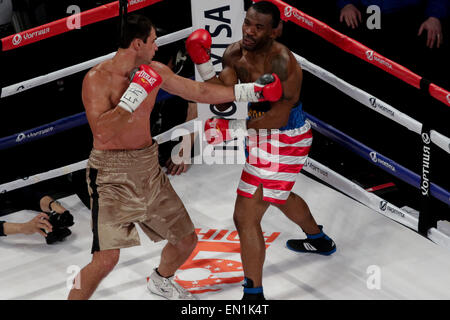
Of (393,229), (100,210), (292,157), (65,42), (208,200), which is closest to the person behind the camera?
(100,210)

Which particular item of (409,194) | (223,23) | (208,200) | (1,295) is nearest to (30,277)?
(1,295)

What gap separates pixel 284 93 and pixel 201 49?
17.5 inches

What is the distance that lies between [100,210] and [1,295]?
80 centimetres

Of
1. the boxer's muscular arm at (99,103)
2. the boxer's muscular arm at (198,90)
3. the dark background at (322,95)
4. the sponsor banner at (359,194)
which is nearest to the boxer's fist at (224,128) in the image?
the boxer's muscular arm at (198,90)

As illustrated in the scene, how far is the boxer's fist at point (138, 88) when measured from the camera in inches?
129

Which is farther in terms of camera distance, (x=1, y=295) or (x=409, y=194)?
(x=409, y=194)

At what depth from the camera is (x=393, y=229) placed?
4.42 m

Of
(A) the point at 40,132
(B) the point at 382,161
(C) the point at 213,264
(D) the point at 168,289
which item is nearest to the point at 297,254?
(C) the point at 213,264

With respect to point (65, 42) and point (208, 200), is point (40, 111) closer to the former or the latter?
point (65, 42)

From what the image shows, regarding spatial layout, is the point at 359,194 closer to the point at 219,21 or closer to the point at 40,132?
the point at 219,21

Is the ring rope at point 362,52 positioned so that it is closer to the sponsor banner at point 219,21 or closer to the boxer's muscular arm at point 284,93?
the sponsor banner at point 219,21

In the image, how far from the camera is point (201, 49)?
3775 millimetres

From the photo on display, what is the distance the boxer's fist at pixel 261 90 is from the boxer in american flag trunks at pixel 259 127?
0.20 m

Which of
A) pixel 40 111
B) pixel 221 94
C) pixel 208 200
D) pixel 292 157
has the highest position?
pixel 221 94
